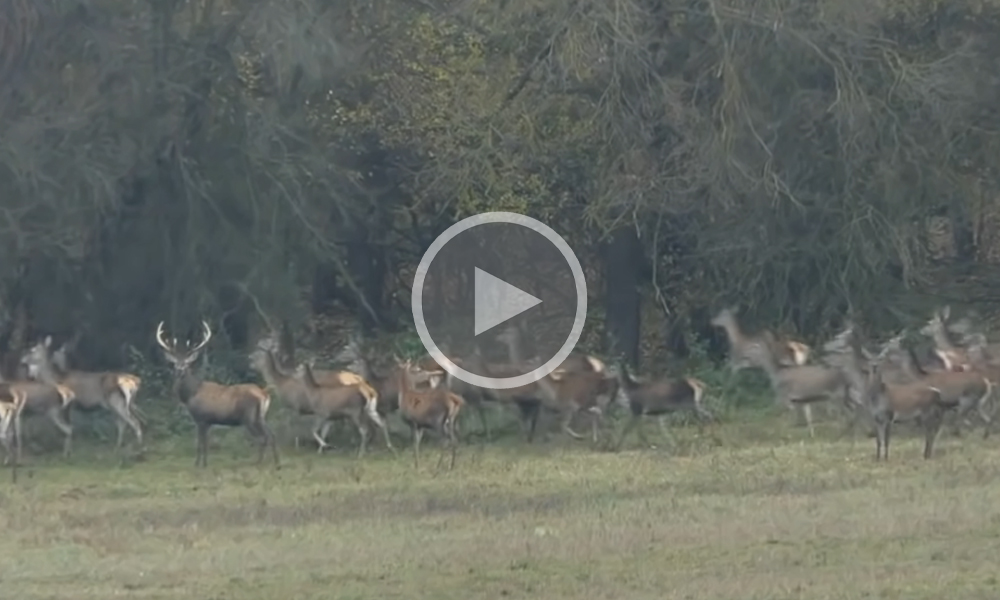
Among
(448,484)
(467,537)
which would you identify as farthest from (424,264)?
(467,537)

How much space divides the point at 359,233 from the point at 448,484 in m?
10.9

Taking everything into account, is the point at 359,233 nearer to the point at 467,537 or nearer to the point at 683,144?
the point at 683,144

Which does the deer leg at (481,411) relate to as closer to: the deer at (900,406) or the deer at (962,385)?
the deer at (900,406)

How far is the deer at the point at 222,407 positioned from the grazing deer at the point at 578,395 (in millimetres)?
2874

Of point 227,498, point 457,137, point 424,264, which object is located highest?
point 457,137

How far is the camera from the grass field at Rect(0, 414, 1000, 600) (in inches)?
460

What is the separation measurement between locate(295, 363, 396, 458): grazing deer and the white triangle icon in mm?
6523

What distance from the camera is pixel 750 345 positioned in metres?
23.6

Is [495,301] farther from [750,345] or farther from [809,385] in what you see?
[809,385]

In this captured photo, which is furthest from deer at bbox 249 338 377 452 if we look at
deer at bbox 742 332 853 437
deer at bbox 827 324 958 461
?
deer at bbox 827 324 958 461

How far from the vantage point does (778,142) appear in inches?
942

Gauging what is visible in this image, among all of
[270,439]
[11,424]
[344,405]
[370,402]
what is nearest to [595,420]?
[370,402]

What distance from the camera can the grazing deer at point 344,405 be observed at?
64.5ft

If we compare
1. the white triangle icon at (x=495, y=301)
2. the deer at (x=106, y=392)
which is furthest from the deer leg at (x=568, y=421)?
the white triangle icon at (x=495, y=301)
